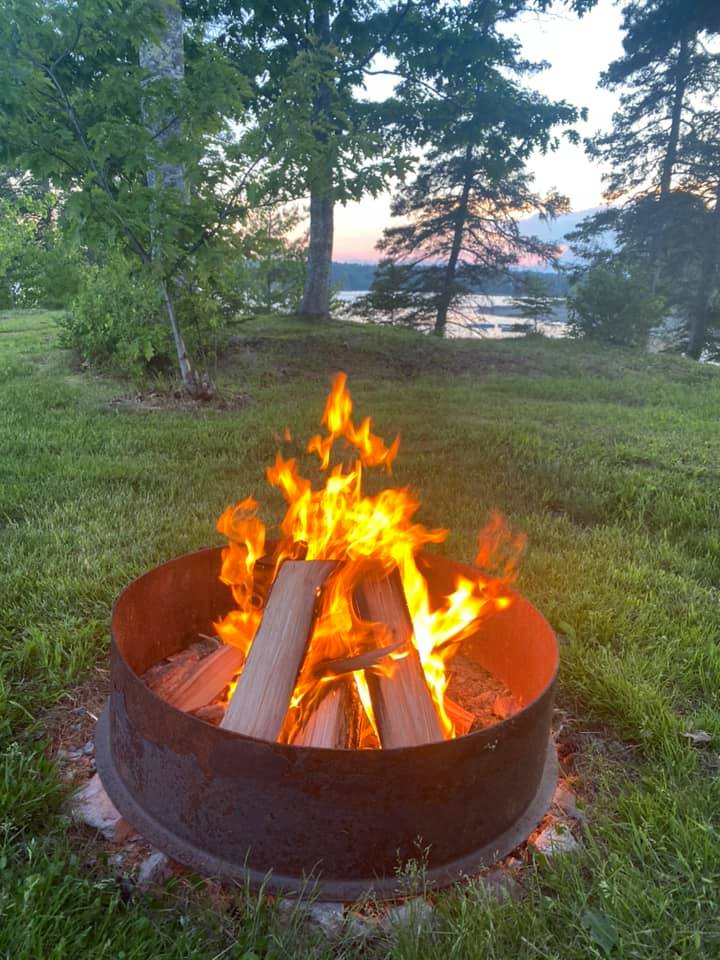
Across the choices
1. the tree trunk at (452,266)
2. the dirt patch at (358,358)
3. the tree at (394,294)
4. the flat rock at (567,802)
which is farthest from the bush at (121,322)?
the tree trunk at (452,266)

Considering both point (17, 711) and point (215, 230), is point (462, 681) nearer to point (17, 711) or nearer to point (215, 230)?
point (17, 711)

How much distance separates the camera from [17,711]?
93.7 inches

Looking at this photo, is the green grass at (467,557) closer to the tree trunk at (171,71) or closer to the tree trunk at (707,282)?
the tree trunk at (171,71)

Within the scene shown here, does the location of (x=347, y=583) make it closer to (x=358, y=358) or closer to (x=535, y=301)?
(x=358, y=358)

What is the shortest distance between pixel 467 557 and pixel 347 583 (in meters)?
1.79

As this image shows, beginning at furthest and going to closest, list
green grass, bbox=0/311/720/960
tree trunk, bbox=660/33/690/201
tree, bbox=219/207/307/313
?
1. tree trunk, bbox=660/33/690/201
2. tree, bbox=219/207/307/313
3. green grass, bbox=0/311/720/960

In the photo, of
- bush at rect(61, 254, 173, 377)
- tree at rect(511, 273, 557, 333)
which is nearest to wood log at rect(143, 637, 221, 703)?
bush at rect(61, 254, 173, 377)

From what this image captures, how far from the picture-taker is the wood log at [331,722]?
76.2 inches

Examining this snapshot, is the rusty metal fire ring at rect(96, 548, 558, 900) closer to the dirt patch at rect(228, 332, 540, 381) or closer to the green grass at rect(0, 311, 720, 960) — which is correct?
the green grass at rect(0, 311, 720, 960)

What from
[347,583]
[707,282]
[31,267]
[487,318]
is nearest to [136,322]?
[347,583]

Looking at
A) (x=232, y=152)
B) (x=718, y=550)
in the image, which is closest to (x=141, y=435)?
(x=232, y=152)

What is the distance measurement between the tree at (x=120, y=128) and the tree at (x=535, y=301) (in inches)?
511

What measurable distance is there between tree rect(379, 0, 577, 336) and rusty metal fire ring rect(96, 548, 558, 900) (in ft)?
46.8

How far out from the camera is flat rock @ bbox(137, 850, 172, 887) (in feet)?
5.82
